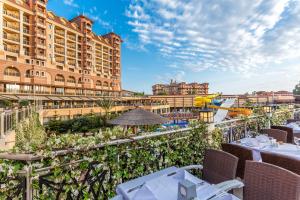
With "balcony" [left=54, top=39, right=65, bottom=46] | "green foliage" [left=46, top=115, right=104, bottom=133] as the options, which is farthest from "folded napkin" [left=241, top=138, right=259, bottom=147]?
"balcony" [left=54, top=39, right=65, bottom=46]

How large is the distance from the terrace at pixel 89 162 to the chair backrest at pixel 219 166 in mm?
614

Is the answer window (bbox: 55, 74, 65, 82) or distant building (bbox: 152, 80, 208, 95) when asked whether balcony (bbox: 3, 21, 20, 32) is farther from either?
distant building (bbox: 152, 80, 208, 95)

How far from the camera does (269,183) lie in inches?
71.0

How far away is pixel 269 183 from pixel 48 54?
1567 inches

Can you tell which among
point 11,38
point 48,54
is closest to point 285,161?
point 11,38

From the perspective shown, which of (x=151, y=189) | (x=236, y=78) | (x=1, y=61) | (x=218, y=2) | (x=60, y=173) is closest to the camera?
(x=151, y=189)

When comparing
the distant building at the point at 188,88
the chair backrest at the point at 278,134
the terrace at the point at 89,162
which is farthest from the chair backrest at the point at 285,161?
the distant building at the point at 188,88

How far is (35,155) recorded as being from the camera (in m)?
1.70

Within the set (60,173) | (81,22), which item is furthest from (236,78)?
(81,22)

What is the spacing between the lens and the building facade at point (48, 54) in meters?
29.3

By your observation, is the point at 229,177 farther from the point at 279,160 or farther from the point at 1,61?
the point at 1,61

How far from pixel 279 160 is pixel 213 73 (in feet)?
87.3

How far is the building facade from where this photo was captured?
29.3 m

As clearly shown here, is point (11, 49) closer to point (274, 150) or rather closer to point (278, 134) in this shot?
point (278, 134)
